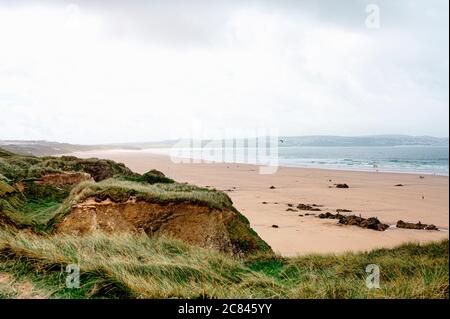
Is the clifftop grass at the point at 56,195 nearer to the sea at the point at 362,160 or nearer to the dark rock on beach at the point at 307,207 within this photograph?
the dark rock on beach at the point at 307,207

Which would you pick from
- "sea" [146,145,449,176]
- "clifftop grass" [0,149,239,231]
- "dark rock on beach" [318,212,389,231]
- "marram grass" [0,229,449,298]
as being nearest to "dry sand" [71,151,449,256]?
"dark rock on beach" [318,212,389,231]

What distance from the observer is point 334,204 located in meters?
19.1

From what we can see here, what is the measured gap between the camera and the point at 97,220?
804 cm

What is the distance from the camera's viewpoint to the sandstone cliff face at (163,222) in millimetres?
7953

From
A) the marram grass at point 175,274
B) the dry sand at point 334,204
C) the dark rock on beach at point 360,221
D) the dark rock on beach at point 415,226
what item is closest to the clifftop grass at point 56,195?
the marram grass at point 175,274

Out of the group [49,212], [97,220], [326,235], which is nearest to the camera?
[97,220]

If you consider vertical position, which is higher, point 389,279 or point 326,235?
point 389,279

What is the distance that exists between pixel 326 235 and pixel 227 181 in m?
15.3

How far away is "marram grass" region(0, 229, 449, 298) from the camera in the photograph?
4129 mm

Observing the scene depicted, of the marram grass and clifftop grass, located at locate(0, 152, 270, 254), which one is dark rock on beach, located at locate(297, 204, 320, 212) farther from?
the marram grass

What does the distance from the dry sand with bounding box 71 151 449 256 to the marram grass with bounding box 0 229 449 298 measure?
127 inches
